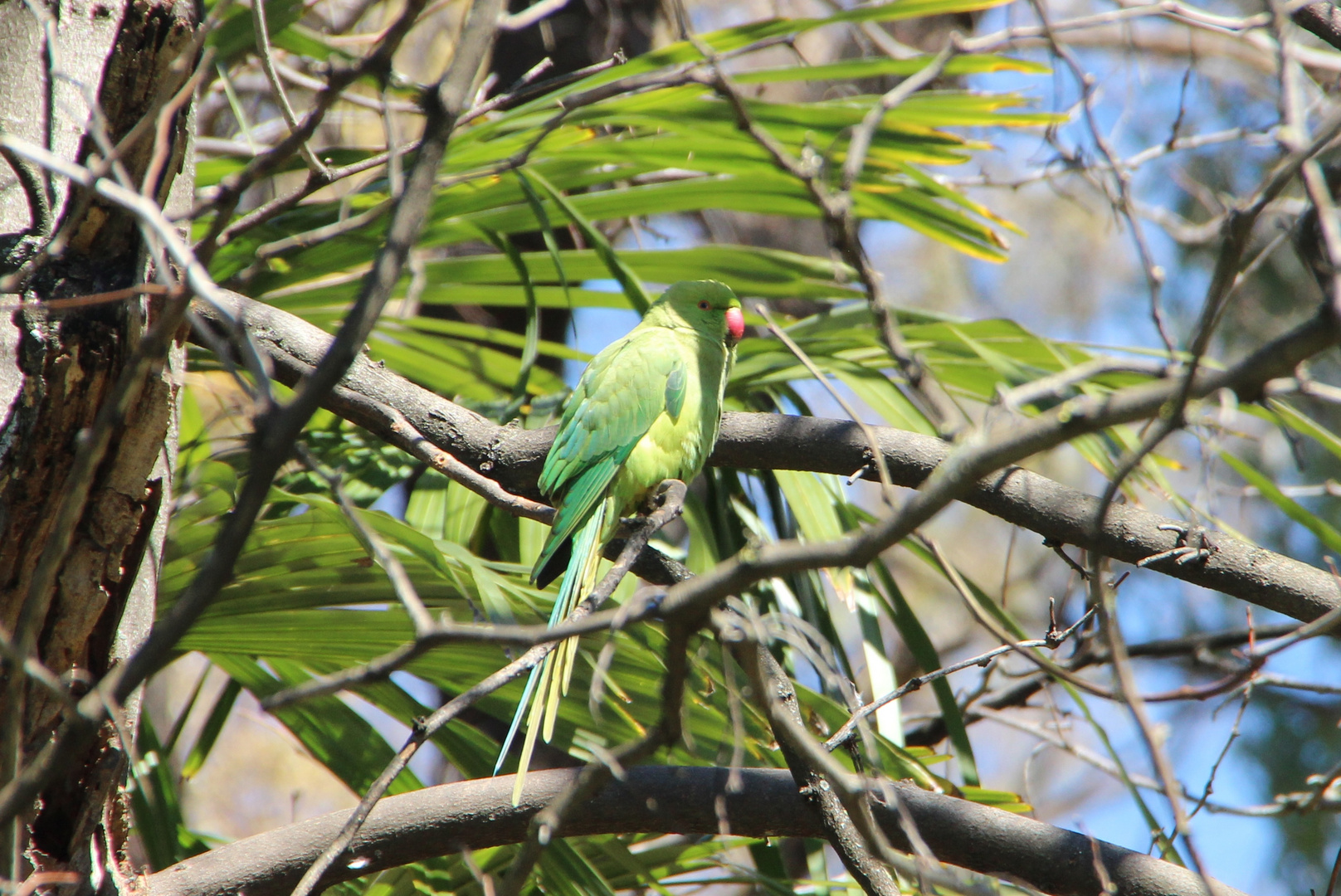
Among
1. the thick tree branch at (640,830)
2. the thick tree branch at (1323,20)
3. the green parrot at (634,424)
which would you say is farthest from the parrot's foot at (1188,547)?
the thick tree branch at (1323,20)

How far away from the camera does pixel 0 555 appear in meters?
1.44

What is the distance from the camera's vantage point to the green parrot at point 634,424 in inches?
89.0

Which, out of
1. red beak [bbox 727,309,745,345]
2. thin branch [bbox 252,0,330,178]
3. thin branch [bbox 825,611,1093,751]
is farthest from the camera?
red beak [bbox 727,309,745,345]

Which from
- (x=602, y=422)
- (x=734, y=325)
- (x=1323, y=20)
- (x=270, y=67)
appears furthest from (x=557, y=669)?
(x=1323, y=20)

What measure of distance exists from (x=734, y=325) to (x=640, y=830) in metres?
1.47

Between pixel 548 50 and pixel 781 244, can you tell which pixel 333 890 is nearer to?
pixel 548 50

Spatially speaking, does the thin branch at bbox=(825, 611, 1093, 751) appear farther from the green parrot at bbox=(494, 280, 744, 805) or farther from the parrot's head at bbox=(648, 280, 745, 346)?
the parrot's head at bbox=(648, 280, 745, 346)

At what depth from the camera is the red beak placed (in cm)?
283

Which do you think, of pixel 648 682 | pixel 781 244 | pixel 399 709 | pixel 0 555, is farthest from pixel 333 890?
pixel 781 244

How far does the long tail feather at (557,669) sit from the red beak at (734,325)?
695 millimetres

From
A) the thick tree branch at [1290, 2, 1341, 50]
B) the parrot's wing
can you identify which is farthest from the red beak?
the thick tree branch at [1290, 2, 1341, 50]

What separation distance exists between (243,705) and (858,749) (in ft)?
24.6

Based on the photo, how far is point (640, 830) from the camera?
72.6 inches

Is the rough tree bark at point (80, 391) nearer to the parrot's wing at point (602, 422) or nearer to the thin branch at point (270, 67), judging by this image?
the thin branch at point (270, 67)
